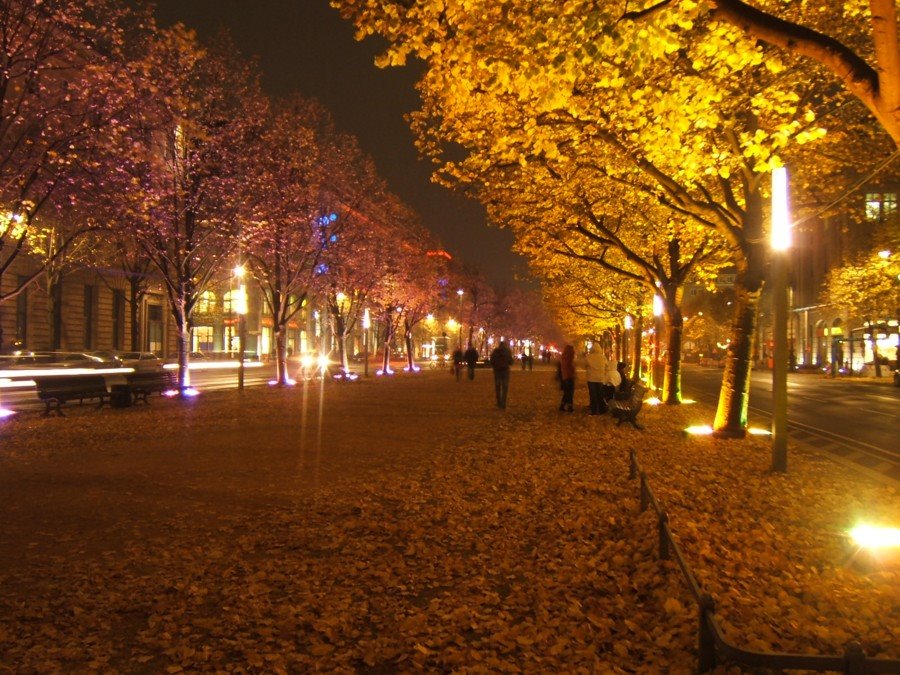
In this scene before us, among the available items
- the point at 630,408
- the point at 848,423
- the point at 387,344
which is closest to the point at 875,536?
the point at 630,408

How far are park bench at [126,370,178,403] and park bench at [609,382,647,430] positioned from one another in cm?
1316

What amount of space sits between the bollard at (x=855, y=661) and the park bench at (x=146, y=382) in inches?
769

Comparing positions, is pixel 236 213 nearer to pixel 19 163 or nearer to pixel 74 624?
pixel 19 163

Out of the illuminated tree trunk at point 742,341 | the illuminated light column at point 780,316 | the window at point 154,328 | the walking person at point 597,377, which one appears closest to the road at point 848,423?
the illuminated tree trunk at point 742,341

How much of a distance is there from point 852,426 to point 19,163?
22.0m

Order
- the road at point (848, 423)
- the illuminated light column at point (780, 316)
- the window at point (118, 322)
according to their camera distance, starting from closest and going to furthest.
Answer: the illuminated light column at point (780, 316), the road at point (848, 423), the window at point (118, 322)

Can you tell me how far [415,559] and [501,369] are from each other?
14181mm

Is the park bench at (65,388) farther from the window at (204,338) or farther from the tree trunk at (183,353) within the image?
the window at (204,338)

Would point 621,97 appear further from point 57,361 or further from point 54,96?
point 57,361

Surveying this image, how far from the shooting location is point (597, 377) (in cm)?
1797

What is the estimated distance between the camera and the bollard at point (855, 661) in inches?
110

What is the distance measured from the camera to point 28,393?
2584 cm

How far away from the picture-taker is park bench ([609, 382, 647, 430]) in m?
15.0

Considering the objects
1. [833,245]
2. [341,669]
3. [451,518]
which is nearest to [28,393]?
[451,518]
